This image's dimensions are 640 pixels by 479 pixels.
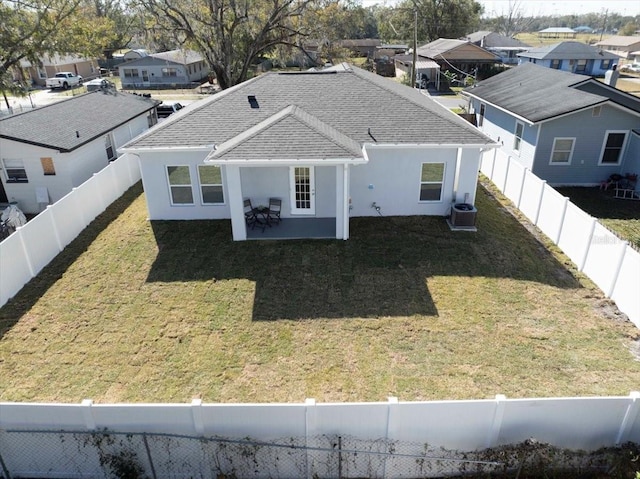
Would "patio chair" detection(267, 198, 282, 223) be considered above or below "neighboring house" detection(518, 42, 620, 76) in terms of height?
below

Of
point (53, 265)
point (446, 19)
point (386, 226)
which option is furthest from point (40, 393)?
point (446, 19)

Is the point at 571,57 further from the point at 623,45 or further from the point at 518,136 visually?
the point at 518,136

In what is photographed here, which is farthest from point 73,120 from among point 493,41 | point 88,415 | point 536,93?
point 493,41

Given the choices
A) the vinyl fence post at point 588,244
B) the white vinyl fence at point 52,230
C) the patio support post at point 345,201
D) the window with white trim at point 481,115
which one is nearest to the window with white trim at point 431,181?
the patio support post at point 345,201

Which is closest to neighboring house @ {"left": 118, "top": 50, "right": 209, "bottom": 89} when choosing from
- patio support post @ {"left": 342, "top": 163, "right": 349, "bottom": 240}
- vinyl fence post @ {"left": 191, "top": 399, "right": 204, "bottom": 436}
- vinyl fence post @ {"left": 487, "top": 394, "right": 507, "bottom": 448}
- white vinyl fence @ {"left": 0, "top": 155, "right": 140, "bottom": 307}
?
white vinyl fence @ {"left": 0, "top": 155, "right": 140, "bottom": 307}

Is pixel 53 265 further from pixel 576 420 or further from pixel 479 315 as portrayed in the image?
pixel 576 420

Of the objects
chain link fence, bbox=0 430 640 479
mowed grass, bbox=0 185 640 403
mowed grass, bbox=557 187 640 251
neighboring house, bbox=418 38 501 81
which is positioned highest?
neighboring house, bbox=418 38 501 81

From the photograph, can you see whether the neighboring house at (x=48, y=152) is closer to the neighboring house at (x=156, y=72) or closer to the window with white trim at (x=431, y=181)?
the window with white trim at (x=431, y=181)

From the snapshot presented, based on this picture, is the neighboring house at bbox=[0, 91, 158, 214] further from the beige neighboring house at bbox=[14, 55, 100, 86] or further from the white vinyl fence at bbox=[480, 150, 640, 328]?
the beige neighboring house at bbox=[14, 55, 100, 86]
